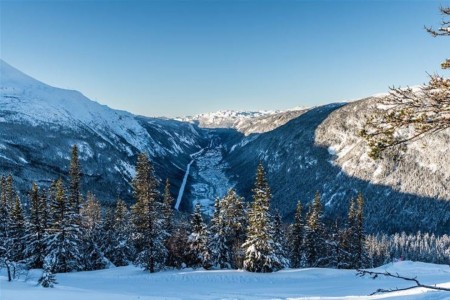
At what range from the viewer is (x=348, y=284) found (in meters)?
30.5

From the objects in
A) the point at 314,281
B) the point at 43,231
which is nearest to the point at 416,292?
the point at 314,281

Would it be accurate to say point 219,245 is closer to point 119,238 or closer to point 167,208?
point 167,208

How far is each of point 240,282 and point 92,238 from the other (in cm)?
2539

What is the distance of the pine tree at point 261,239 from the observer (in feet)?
131

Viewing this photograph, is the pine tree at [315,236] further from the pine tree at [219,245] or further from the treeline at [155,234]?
the pine tree at [219,245]

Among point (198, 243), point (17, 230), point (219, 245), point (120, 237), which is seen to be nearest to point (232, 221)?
point (219, 245)

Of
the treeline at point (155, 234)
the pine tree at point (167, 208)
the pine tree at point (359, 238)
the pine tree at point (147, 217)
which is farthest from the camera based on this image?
the pine tree at point (359, 238)

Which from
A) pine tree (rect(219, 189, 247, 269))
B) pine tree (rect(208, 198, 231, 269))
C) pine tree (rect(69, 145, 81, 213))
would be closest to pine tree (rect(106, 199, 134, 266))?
pine tree (rect(69, 145, 81, 213))

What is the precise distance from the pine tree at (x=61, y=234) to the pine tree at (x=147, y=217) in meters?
7.03

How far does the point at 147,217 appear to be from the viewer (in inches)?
1652

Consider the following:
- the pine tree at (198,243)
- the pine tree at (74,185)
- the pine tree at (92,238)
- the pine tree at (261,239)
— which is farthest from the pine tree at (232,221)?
the pine tree at (92,238)

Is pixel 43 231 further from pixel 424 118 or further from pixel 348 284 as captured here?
pixel 424 118

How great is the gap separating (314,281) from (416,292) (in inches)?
629

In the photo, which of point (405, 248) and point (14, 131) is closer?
point (405, 248)
